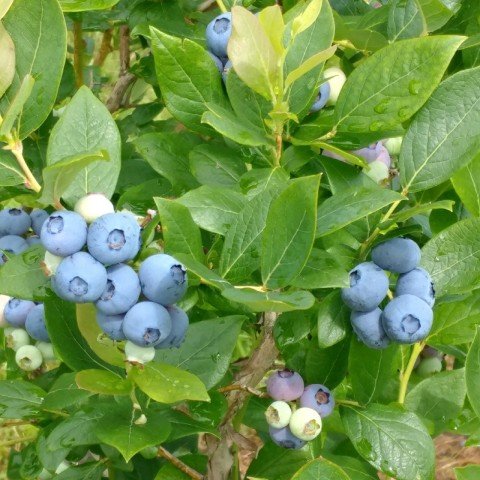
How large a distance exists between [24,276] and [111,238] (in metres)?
0.20

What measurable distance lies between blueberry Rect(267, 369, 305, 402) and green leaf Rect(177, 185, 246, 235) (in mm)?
346

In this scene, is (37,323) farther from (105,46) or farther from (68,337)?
(105,46)

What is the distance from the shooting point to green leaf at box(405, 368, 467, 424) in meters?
A: 1.48

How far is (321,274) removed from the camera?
104 centimetres

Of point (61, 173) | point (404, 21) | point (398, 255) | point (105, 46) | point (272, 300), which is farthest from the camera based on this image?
point (105, 46)

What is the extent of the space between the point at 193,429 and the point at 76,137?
20.8 inches

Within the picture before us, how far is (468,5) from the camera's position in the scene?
56.7 inches

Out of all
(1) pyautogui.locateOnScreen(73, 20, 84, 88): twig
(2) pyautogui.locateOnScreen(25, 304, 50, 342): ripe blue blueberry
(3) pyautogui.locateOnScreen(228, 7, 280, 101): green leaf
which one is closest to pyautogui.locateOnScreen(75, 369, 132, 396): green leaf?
(2) pyautogui.locateOnScreen(25, 304, 50, 342): ripe blue blueberry

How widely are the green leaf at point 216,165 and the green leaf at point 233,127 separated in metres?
0.11

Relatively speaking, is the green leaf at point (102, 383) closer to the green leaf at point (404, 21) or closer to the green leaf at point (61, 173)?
the green leaf at point (61, 173)

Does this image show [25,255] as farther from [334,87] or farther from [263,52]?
[334,87]

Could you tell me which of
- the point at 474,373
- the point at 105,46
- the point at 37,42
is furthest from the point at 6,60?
the point at 105,46

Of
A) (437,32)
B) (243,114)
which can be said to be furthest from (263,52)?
(437,32)

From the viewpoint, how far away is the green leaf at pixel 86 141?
114 cm
